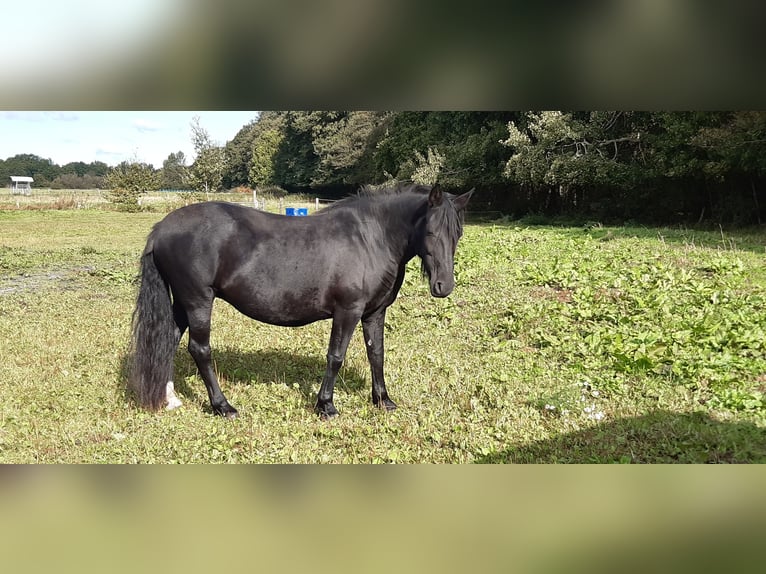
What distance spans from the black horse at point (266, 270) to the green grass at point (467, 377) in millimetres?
601

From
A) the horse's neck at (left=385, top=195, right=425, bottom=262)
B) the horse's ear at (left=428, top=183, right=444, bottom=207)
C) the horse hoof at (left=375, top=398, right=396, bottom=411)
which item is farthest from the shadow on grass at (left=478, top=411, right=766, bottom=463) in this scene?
the horse's ear at (left=428, top=183, right=444, bottom=207)

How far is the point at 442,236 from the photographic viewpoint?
429cm

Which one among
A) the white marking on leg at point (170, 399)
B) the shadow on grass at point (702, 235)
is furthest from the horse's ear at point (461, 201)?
the shadow on grass at point (702, 235)

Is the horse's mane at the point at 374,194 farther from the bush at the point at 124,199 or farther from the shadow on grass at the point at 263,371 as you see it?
the bush at the point at 124,199

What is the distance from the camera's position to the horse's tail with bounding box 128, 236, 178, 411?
195 inches

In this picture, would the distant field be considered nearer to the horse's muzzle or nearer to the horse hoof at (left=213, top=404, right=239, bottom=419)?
the horse hoof at (left=213, top=404, right=239, bottom=419)

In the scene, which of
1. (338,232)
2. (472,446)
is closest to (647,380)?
(472,446)

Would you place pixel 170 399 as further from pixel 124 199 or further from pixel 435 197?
pixel 124 199

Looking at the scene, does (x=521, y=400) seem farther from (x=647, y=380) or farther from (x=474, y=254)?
(x=474, y=254)

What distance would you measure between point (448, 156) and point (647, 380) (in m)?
26.3

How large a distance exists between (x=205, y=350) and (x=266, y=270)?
101 centimetres

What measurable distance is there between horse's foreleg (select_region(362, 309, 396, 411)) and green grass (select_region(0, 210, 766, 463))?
17 cm
